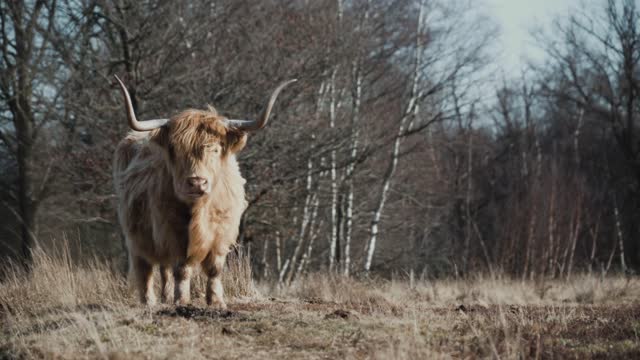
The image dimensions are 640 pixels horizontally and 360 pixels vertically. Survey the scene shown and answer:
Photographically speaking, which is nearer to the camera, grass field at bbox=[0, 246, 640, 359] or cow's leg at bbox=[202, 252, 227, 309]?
grass field at bbox=[0, 246, 640, 359]

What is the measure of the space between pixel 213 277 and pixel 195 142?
1.29 m

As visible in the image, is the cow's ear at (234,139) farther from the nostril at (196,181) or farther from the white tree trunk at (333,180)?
the white tree trunk at (333,180)

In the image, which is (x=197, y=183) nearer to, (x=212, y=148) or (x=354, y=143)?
(x=212, y=148)

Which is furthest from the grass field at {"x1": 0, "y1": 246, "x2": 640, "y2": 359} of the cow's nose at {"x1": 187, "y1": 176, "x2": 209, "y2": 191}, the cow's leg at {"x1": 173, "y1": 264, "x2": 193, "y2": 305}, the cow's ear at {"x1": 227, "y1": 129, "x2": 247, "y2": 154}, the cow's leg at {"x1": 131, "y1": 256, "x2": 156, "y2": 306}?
the cow's ear at {"x1": 227, "y1": 129, "x2": 247, "y2": 154}

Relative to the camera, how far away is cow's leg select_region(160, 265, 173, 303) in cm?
709

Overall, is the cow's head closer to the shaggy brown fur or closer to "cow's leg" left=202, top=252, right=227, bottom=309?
the shaggy brown fur

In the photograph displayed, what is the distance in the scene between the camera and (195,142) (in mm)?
6125

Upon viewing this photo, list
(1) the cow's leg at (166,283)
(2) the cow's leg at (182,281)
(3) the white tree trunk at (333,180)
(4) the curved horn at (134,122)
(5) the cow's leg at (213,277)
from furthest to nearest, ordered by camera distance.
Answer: (3) the white tree trunk at (333,180) < (1) the cow's leg at (166,283) < (5) the cow's leg at (213,277) < (2) the cow's leg at (182,281) < (4) the curved horn at (134,122)

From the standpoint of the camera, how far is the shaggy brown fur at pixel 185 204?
6.15 metres

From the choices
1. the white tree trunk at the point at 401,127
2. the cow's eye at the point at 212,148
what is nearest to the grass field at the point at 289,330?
the cow's eye at the point at 212,148

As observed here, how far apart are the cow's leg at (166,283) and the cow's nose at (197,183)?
1.49m

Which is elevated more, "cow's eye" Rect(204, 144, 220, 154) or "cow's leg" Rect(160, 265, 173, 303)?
"cow's eye" Rect(204, 144, 220, 154)

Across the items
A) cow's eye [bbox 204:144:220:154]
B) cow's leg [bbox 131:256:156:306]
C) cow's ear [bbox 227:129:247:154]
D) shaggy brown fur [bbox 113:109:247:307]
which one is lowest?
cow's leg [bbox 131:256:156:306]

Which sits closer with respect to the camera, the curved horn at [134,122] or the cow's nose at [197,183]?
the cow's nose at [197,183]
